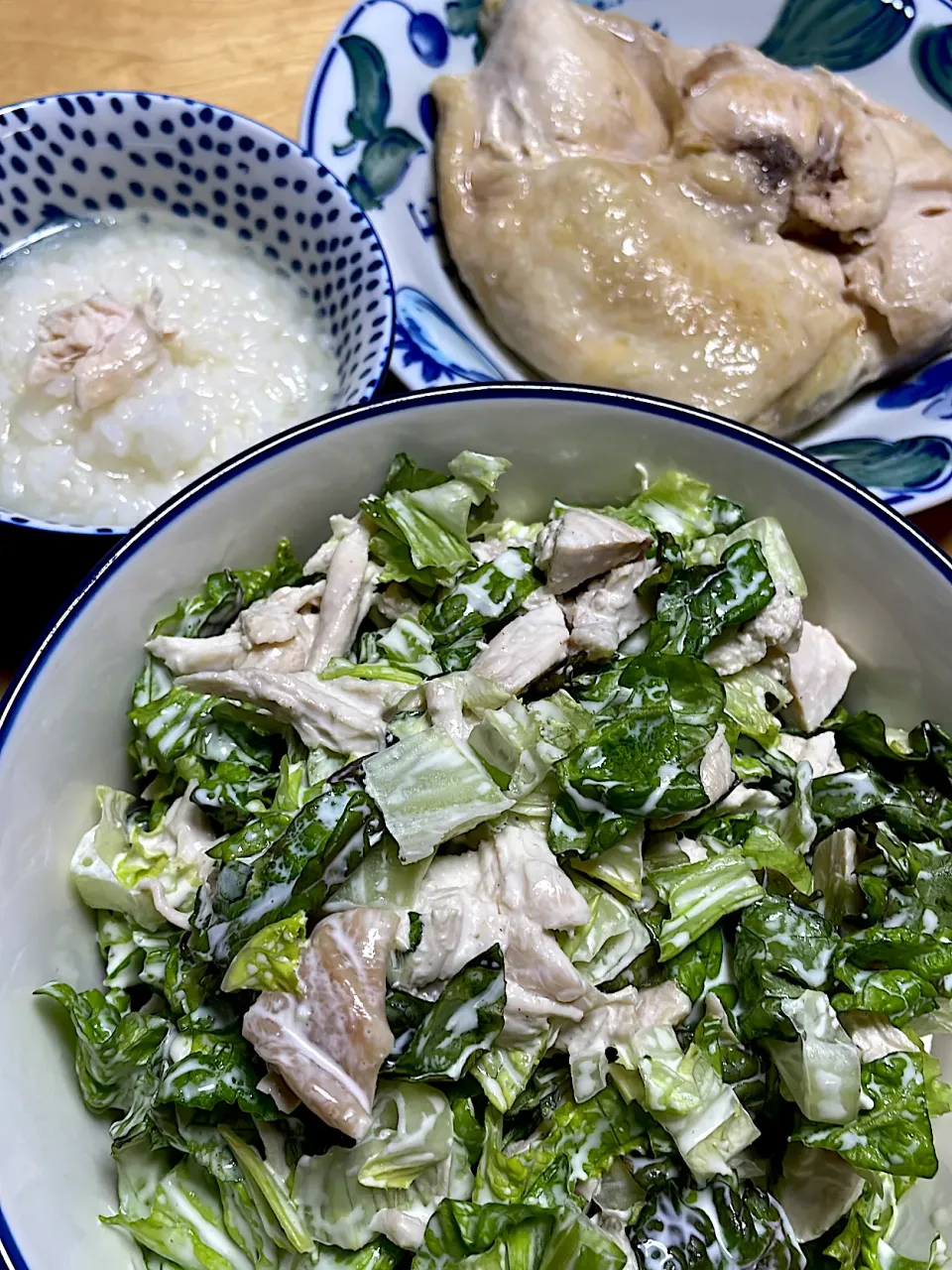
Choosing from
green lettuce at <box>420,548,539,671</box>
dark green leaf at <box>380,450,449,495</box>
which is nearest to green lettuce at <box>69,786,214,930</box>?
green lettuce at <box>420,548,539,671</box>

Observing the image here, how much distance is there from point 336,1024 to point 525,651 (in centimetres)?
43

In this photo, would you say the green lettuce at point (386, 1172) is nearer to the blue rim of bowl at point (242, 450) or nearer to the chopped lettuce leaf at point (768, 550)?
the chopped lettuce leaf at point (768, 550)

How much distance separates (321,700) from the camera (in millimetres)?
1112

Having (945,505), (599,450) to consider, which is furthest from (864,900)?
(945,505)

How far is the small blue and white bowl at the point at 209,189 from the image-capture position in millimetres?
1733

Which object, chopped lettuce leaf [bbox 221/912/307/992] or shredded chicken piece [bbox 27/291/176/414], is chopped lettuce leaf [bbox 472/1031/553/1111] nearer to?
chopped lettuce leaf [bbox 221/912/307/992]

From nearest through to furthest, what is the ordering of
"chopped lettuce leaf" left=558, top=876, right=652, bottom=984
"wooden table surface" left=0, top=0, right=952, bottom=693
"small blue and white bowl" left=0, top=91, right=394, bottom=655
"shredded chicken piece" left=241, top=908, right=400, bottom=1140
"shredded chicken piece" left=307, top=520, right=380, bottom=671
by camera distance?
"shredded chicken piece" left=241, top=908, right=400, bottom=1140
"chopped lettuce leaf" left=558, top=876, right=652, bottom=984
"shredded chicken piece" left=307, top=520, right=380, bottom=671
"small blue and white bowl" left=0, top=91, right=394, bottom=655
"wooden table surface" left=0, top=0, right=952, bottom=693

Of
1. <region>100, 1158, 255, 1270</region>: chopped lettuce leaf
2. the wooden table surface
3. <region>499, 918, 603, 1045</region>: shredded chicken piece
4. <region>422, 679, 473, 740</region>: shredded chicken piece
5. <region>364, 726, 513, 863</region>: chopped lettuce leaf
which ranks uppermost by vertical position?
the wooden table surface

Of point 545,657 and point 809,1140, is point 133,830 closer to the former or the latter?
point 545,657

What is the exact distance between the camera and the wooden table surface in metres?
2.10

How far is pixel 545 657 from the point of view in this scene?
1136 millimetres

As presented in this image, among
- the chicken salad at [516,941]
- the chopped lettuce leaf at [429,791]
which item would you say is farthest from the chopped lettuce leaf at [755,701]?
the chopped lettuce leaf at [429,791]

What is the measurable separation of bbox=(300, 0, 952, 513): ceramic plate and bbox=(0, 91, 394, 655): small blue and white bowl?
0.13 m

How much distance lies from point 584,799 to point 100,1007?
54 cm
